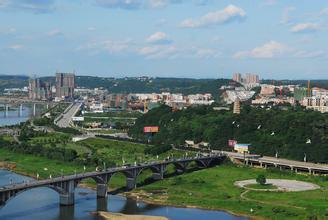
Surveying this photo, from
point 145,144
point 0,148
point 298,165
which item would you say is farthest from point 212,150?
point 0,148

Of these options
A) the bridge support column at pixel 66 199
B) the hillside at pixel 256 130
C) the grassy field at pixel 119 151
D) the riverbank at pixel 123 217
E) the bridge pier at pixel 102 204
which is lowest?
the bridge pier at pixel 102 204

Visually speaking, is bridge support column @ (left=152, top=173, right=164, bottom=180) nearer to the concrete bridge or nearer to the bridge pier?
the concrete bridge

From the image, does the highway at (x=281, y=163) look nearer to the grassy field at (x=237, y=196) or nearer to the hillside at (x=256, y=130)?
the hillside at (x=256, y=130)

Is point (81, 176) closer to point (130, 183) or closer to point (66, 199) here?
point (66, 199)

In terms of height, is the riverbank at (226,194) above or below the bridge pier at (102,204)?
above

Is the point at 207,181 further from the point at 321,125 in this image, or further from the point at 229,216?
the point at 321,125

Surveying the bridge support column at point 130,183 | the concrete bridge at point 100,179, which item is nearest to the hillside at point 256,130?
the concrete bridge at point 100,179

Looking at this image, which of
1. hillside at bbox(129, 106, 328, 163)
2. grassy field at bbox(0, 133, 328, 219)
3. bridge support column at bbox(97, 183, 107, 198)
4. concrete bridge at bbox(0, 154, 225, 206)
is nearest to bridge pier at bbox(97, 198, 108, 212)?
bridge support column at bbox(97, 183, 107, 198)
